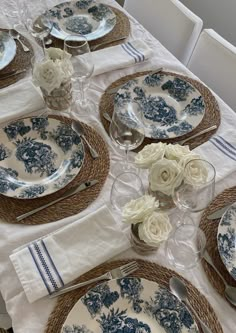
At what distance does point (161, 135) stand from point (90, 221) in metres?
0.32

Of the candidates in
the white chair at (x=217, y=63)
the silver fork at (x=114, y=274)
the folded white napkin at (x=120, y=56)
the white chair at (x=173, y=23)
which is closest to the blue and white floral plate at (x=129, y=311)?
the silver fork at (x=114, y=274)

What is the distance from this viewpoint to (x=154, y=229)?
2.54 feet

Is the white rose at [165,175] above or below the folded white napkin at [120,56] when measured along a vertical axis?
above

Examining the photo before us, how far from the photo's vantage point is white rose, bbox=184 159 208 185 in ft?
2.59

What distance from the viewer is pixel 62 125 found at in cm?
106

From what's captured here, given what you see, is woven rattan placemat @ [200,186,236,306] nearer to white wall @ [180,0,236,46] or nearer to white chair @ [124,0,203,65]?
white chair @ [124,0,203,65]

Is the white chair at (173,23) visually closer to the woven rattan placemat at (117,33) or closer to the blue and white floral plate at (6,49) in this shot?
the woven rattan placemat at (117,33)

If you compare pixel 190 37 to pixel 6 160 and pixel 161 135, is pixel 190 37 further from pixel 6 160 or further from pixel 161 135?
pixel 6 160

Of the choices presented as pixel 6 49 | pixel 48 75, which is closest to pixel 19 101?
pixel 48 75

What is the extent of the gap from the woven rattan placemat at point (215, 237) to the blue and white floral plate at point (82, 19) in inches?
27.7

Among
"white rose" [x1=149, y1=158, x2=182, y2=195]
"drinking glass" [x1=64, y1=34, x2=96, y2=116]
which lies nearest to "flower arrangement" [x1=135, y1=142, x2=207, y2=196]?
"white rose" [x1=149, y1=158, x2=182, y2=195]

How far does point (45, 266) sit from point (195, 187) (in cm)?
33

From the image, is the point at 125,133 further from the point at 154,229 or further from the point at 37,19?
the point at 37,19

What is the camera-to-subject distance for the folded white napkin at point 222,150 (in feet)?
3.27
